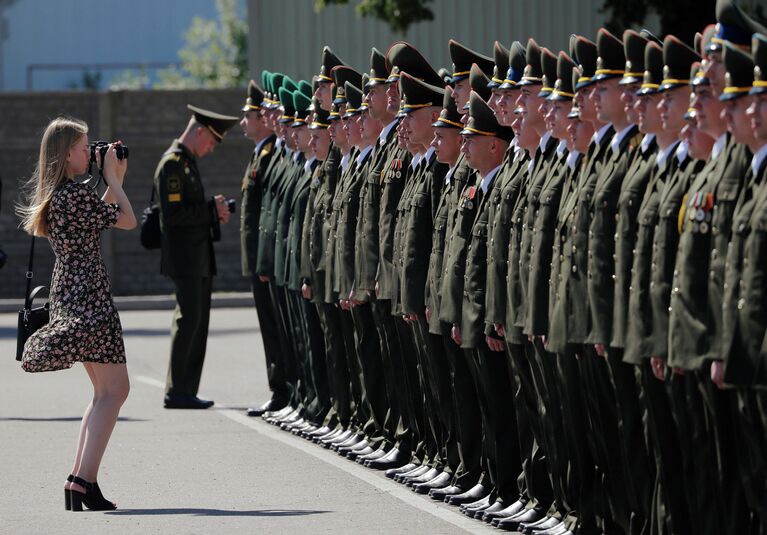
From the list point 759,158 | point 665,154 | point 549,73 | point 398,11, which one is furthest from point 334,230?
point 398,11

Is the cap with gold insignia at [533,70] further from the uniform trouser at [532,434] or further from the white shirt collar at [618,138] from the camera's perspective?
the uniform trouser at [532,434]

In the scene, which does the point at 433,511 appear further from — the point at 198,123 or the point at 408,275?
the point at 198,123

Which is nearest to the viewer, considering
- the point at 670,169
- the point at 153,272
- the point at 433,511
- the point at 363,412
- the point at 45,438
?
the point at 670,169

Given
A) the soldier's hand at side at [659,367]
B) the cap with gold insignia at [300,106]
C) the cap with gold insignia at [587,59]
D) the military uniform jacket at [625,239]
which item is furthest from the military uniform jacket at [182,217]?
the soldier's hand at side at [659,367]

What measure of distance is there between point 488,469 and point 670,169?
90.1 inches

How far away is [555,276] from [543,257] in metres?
0.16

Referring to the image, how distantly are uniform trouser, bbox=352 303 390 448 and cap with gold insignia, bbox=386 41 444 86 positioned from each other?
1.45 m

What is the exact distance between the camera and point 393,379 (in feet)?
32.2

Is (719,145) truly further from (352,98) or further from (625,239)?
(352,98)

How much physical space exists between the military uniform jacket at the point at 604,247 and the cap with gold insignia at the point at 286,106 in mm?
5190

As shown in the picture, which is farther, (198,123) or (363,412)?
(198,123)

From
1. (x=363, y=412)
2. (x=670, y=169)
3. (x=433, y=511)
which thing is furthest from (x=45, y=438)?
(x=670, y=169)

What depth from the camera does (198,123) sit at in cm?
1301

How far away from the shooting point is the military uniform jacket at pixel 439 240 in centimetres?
849
